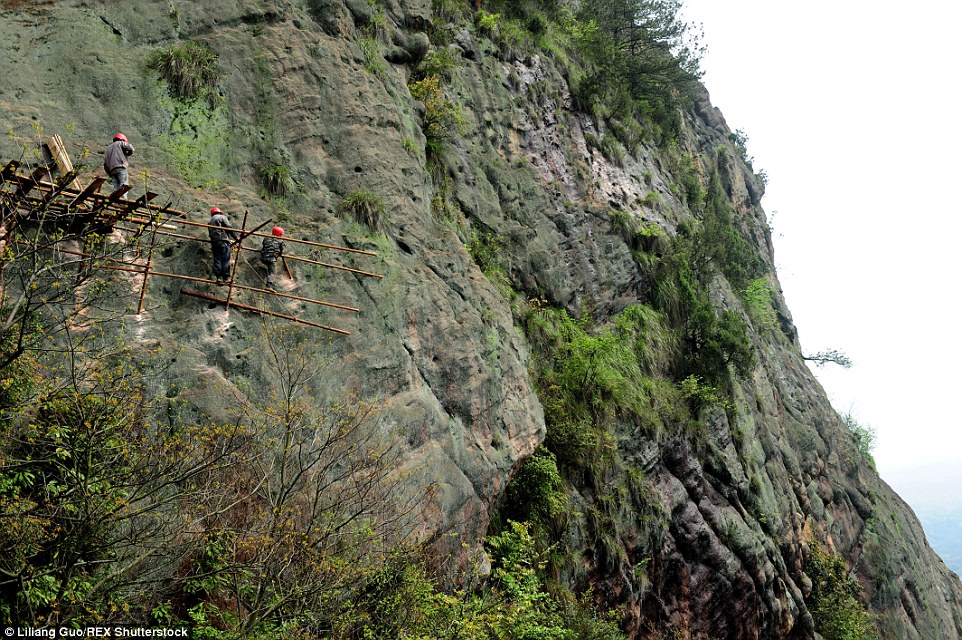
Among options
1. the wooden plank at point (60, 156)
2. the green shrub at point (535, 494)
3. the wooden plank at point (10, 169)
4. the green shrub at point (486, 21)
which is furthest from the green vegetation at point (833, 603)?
the wooden plank at point (10, 169)

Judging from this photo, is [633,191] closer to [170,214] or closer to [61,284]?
[170,214]

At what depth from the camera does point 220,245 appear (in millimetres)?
13109

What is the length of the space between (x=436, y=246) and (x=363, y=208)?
239 cm

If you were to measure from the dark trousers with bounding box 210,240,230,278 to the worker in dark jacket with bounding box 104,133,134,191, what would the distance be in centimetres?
208

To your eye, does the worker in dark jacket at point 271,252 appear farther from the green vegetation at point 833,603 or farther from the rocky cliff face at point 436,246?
the green vegetation at point 833,603

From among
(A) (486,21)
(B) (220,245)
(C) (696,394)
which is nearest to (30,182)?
(B) (220,245)

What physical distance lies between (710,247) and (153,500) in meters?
26.2

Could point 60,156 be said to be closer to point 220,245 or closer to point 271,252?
point 220,245

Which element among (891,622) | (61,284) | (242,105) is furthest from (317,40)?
(891,622)

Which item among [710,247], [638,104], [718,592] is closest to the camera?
[718,592]

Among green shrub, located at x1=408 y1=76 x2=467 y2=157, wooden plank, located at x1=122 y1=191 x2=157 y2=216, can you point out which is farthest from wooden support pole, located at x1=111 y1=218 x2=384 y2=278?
green shrub, located at x1=408 y1=76 x2=467 y2=157

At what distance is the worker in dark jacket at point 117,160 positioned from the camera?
12.8 metres

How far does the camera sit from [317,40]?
1764 cm

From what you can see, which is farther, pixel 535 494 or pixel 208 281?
pixel 535 494
